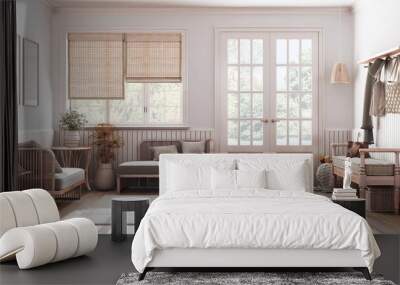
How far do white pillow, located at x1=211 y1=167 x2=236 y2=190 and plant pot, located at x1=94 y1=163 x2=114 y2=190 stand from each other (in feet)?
14.8

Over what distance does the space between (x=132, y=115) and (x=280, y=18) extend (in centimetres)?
291

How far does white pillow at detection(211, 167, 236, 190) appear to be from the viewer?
220 inches

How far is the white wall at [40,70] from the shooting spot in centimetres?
834

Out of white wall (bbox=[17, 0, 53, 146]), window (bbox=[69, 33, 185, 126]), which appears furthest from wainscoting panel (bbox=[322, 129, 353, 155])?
white wall (bbox=[17, 0, 53, 146])

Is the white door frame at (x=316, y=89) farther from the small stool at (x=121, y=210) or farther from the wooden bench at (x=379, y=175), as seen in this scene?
the small stool at (x=121, y=210)

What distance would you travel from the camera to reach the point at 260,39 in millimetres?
10148

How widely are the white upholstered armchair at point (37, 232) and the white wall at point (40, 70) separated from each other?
3220mm

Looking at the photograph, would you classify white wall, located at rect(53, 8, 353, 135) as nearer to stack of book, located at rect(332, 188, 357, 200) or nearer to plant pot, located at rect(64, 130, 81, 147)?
plant pot, located at rect(64, 130, 81, 147)

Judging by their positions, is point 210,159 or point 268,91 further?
point 268,91

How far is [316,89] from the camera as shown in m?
10.2

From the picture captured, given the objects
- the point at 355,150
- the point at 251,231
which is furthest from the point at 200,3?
the point at 251,231

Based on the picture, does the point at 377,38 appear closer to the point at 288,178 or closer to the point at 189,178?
the point at 288,178

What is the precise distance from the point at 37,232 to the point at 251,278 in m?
1.57

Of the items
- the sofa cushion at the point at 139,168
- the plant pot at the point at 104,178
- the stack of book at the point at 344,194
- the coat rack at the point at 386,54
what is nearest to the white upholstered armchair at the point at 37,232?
the stack of book at the point at 344,194
